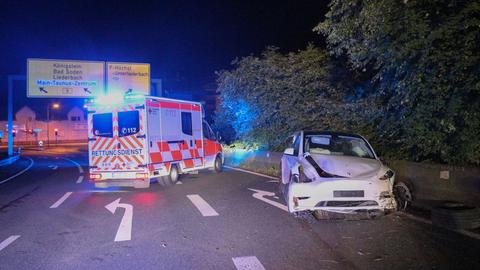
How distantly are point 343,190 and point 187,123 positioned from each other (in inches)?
338

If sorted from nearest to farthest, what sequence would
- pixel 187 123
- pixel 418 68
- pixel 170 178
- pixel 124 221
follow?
pixel 124 221 → pixel 418 68 → pixel 170 178 → pixel 187 123

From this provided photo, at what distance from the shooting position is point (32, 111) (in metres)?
80.7

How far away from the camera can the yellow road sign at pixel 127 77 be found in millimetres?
27844

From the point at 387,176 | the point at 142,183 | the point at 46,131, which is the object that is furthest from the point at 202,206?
the point at 46,131

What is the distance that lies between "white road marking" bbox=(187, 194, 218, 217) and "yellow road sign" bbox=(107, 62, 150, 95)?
59.0 feet

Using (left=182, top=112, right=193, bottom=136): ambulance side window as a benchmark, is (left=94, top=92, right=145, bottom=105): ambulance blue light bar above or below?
above

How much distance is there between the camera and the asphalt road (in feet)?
19.1

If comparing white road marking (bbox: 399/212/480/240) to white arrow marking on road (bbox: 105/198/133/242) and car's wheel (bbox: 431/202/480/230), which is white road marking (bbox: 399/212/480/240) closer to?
car's wheel (bbox: 431/202/480/230)

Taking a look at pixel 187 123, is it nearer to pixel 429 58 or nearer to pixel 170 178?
pixel 170 178

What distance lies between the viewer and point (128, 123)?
12969 millimetres

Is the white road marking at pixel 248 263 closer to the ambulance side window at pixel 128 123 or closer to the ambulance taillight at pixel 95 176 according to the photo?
the ambulance side window at pixel 128 123

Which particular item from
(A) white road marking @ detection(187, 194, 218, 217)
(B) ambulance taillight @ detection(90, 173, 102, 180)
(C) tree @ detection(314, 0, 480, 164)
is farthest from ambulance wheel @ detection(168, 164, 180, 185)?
(C) tree @ detection(314, 0, 480, 164)

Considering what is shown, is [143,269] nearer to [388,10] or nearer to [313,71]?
[388,10]

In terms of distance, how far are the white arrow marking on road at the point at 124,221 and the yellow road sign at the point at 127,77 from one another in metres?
17.8
